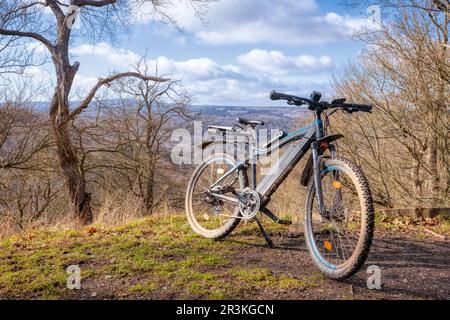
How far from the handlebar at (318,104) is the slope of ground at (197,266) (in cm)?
128

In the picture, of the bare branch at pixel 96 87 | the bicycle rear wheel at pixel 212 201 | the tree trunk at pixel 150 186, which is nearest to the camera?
the bicycle rear wheel at pixel 212 201

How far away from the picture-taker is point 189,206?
191 inches

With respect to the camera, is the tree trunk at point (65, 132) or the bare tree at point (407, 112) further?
the tree trunk at point (65, 132)

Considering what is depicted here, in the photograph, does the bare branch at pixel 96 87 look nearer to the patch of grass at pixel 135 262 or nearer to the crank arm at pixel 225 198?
the patch of grass at pixel 135 262

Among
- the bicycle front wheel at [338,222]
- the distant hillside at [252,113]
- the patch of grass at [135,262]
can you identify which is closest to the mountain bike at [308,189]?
the bicycle front wheel at [338,222]

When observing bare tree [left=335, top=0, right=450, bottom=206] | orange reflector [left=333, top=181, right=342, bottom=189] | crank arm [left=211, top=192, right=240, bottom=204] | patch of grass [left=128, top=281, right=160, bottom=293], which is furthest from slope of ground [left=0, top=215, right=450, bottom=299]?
bare tree [left=335, top=0, right=450, bottom=206]

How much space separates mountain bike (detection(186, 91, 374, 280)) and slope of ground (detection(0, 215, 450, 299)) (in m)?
0.21

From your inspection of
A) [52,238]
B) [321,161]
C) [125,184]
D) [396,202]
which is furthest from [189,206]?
[125,184]

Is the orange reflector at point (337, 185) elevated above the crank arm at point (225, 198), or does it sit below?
above

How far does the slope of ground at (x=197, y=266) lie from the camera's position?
2945 mm

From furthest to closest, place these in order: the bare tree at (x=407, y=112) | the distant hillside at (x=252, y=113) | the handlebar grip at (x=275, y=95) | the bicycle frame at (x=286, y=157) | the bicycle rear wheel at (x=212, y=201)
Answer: the bare tree at (x=407, y=112) < the distant hillside at (x=252, y=113) < the bicycle rear wheel at (x=212, y=201) < the handlebar grip at (x=275, y=95) < the bicycle frame at (x=286, y=157)

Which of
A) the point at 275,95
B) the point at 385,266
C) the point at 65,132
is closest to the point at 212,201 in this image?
the point at 275,95

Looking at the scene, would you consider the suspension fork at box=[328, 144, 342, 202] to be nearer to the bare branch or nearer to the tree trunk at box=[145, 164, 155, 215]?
the bare branch

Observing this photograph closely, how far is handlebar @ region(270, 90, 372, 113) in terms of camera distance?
3.38 metres
